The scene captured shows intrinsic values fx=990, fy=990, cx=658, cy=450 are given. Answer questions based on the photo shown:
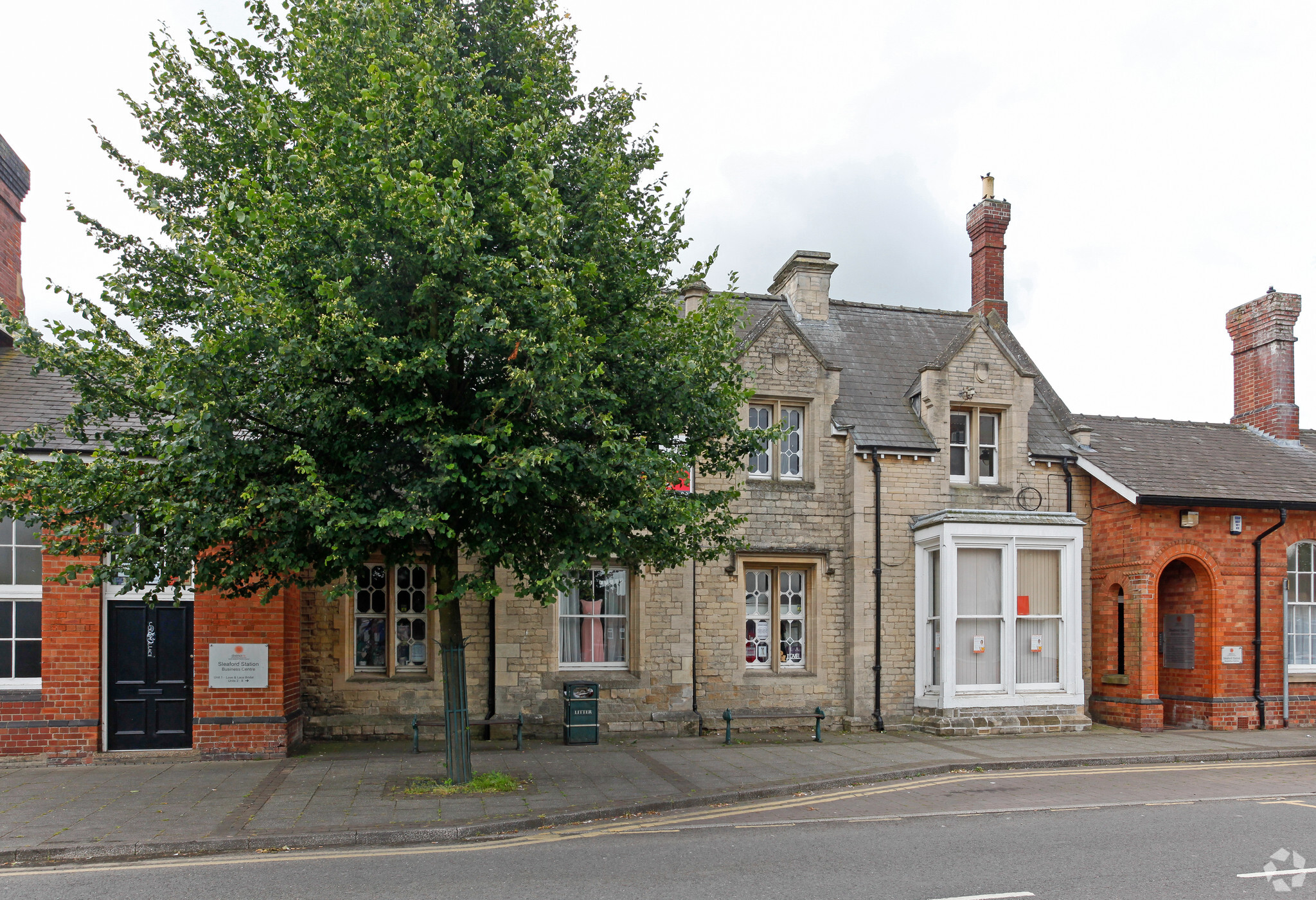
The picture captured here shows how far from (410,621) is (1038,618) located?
11016mm

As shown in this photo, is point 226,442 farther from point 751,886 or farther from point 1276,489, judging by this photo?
point 1276,489

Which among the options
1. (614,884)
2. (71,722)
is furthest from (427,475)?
(71,722)

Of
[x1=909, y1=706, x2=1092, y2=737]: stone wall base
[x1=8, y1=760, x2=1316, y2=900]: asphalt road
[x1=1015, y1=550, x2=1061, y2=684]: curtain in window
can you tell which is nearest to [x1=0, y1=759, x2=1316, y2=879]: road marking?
[x1=8, y1=760, x2=1316, y2=900]: asphalt road

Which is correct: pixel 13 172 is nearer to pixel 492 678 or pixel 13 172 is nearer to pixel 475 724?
pixel 492 678

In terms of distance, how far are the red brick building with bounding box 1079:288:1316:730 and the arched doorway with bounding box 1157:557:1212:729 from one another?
0.07 feet

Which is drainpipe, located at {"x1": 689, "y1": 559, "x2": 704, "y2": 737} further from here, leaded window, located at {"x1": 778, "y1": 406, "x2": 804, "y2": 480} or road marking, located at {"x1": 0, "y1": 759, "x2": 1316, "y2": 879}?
road marking, located at {"x1": 0, "y1": 759, "x2": 1316, "y2": 879}

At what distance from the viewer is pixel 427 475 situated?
10391 millimetres

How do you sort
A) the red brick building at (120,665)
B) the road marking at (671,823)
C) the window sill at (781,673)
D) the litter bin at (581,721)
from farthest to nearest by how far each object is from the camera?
the window sill at (781,673) < the litter bin at (581,721) < the red brick building at (120,665) < the road marking at (671,823)

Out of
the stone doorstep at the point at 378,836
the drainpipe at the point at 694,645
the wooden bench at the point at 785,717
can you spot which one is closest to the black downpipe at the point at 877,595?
the wooden bench at the point at 785,717

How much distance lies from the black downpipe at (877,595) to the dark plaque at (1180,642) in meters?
6.48

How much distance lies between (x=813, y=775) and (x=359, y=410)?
767 cm

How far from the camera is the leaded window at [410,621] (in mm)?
16641

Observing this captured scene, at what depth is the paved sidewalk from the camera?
967 cm

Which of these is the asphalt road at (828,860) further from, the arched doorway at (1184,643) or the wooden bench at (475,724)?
the arched doorway at (1184,643)
